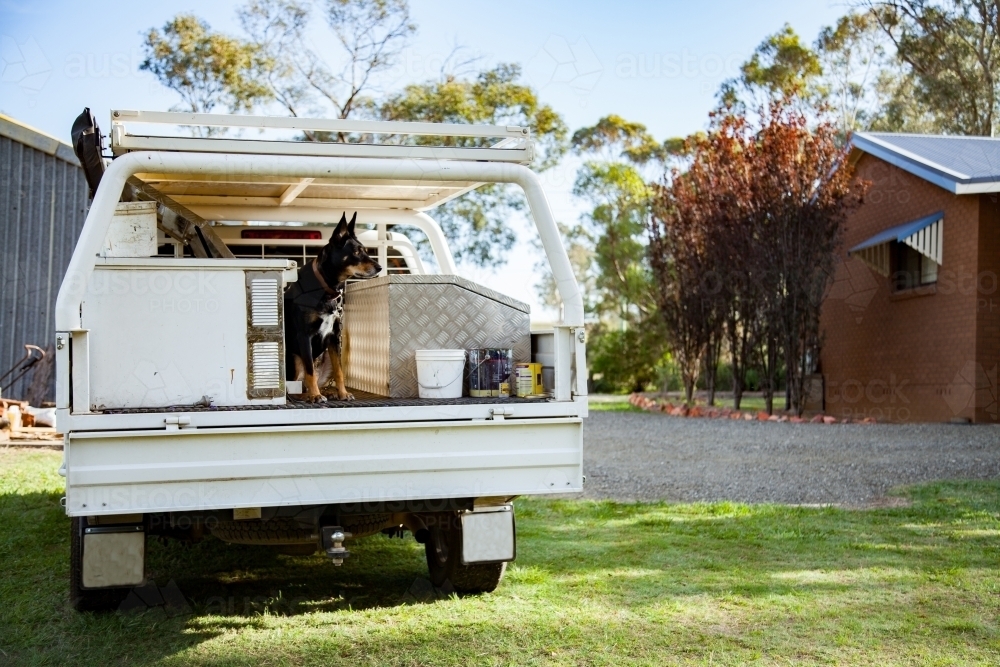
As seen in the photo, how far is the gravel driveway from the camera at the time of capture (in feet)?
28.2

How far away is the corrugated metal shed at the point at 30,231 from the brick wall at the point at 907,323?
12.6 m

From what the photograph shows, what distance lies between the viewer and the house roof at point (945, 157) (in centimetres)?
1387

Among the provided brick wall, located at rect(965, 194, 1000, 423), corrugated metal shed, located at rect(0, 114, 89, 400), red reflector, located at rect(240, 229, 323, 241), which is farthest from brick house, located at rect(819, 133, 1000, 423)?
corrugated metal shed, located at rect(0, 114, 89, 400)

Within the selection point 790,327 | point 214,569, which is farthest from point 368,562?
point 790,327

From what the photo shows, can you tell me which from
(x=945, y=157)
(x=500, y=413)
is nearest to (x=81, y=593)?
(x=500, y=413)

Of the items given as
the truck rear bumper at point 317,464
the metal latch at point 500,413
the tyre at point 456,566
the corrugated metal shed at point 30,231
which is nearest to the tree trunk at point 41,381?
the corrugated metal shed at point 30,231

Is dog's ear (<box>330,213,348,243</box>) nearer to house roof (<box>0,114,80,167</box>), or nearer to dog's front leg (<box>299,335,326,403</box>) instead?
dog's front leg (<box>299,335,326,403</box>)

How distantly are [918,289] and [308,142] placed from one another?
1353 centimetres

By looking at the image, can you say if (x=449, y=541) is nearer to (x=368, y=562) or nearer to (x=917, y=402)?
(x=368, y=562)

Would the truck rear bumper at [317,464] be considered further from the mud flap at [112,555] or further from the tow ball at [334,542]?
the mud flap at [112,555]

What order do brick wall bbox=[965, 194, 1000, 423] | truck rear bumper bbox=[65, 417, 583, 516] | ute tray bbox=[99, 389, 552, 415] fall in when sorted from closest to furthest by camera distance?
truck rear bumper bbox=[65, 417, 583, 516] < ute tray bbox=[99, 389, 552, 415] < brick wall bbox=[965, 194, 1000, 423]

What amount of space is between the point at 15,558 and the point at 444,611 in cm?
281

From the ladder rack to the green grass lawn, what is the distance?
2061 millimetres

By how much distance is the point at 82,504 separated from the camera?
3.75 metres
